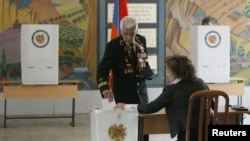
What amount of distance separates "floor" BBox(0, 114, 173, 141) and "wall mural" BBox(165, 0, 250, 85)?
220cm

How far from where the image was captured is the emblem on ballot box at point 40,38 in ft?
23.2

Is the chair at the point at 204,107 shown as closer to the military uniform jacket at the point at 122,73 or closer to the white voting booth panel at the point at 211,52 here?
the military uniform jacket at the point at 122,73

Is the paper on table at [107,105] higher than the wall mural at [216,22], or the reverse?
the wall mural at [216,22]

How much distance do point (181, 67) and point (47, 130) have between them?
3.77 metres

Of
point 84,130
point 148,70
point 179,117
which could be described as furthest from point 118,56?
point 84,130

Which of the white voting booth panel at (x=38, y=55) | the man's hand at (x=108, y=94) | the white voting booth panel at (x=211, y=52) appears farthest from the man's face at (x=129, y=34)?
the white voting booth panel at (x=211, y=52)

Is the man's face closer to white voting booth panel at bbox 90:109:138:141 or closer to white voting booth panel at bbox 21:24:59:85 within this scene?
white voting booth panel at bbox 90:109:138:141

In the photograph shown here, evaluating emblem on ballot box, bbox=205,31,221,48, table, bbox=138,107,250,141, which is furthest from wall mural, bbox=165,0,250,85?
table, bbox=138,107,250,141

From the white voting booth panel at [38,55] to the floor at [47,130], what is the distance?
2.26 feet

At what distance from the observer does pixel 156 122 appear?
4.29 metres

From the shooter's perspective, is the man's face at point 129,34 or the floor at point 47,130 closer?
the man's face at point 129,34

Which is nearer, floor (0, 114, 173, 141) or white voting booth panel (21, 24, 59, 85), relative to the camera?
floor (0, 114, 173, 141)

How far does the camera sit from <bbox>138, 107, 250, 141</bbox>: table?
13.5 ft

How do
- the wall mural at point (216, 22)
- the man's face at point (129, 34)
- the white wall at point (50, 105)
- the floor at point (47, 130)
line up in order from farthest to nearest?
the wall mural at point (216, 22) → the white wall at point (50, 105) → the floor at point (47, 130) → the man's face at point (129, 34)
